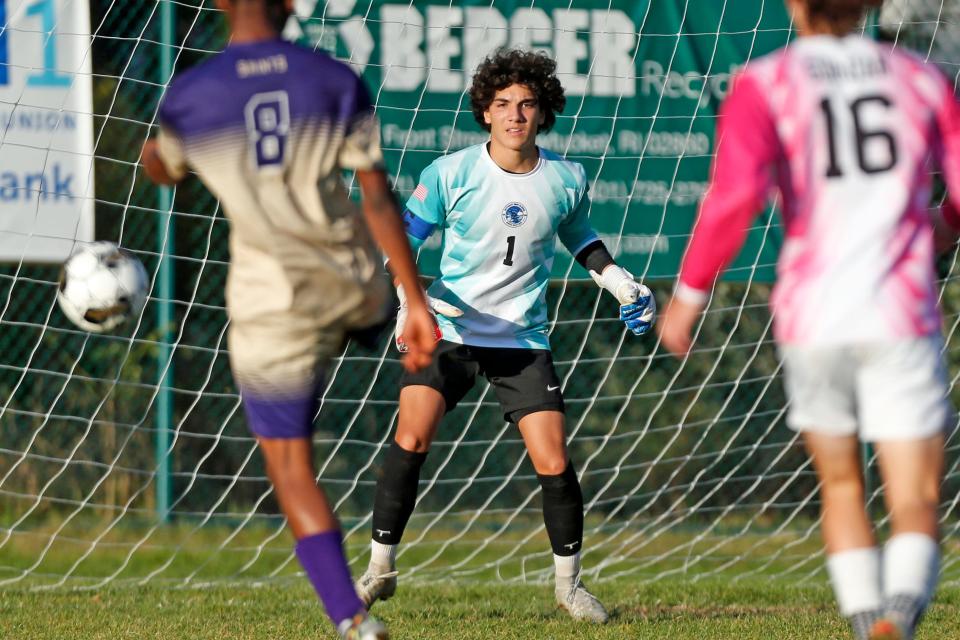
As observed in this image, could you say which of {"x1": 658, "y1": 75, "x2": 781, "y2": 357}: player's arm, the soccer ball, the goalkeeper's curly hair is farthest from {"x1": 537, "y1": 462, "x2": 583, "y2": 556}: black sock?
{"x1": 658, "y1": 75, "x2": 781, "y2": 357}: player's arm

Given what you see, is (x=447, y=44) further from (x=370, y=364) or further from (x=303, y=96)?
(x=303, y=96)

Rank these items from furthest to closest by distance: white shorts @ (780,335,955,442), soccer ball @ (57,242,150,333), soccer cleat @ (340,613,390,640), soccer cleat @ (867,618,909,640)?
1. soccer ball @ (57,242,150,333)
2. soccer cleat @ (340,613,390,640)
3. white shorts @ (780,335,955,442)
4. soccer cleat @ (867,618,909,640)

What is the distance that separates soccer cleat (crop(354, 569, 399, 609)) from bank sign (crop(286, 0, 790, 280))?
2330 millimetres

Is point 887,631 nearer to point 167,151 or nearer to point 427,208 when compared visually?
point 167,151

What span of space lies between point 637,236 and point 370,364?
1.59 metres

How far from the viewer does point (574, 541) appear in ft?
15.9

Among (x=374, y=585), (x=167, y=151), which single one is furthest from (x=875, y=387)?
(x=374, y=585)

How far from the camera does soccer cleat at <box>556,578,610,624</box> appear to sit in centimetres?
484

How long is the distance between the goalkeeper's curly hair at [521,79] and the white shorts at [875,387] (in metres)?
2.34

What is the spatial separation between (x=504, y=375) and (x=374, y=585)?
813 millimetres

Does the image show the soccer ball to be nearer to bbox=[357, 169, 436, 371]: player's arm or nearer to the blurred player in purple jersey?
the blurred player in purple jersey

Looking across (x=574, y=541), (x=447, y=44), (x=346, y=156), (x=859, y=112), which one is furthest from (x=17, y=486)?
(x=859, y=112)

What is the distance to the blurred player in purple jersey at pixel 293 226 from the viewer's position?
122 inches

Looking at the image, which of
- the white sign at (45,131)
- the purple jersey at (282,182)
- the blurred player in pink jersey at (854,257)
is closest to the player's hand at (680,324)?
the blurred player in pink jersey at (854,257)
